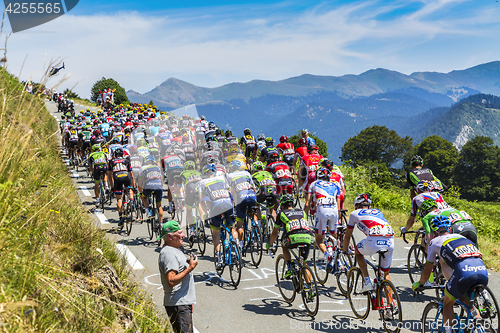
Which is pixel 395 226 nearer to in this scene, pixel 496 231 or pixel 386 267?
pixel 496 231

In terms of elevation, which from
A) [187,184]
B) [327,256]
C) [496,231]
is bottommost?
[496,231]

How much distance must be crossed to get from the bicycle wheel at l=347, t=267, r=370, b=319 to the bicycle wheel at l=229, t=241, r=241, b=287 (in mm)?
2252

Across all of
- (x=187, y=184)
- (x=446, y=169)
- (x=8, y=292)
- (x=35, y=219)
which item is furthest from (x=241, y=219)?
(x=446, y=169)

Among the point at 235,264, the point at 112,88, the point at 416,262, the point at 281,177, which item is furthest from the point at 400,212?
the point at 112,88

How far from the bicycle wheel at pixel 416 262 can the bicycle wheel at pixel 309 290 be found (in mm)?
2685

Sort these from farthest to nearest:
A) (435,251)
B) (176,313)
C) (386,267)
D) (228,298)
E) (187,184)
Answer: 1. (187,184)
2. (228,298)
3. (386,267)
4. (435,251)
5. (176,313)

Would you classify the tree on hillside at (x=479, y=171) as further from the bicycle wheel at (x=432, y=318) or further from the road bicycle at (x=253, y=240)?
the bicycle wheel at (x=432, y=318)

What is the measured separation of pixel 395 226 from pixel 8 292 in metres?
12.2

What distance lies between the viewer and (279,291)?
7957 mm

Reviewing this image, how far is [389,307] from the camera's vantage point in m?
5.96

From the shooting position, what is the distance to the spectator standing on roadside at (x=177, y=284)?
16.2 feet

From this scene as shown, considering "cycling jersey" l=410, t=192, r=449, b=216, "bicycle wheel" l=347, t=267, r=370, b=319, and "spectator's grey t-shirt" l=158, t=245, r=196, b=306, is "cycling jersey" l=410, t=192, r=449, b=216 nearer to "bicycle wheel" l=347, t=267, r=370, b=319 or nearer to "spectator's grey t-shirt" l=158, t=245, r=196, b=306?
"bicycle wheel" l=347, t=267, r=370, b=319

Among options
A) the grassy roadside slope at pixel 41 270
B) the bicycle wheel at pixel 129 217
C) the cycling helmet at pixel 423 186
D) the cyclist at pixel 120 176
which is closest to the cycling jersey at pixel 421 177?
the cycling helmet at pixel 423 186

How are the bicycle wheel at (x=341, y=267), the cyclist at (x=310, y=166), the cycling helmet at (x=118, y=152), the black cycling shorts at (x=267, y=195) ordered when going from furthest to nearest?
the cycling helmet at (x=118, y=152) < the cyclist at (x=310, y=166) < the black cycling shorts at (x=267, y=195) < the bicycle wheel at (x=341, y=267)
